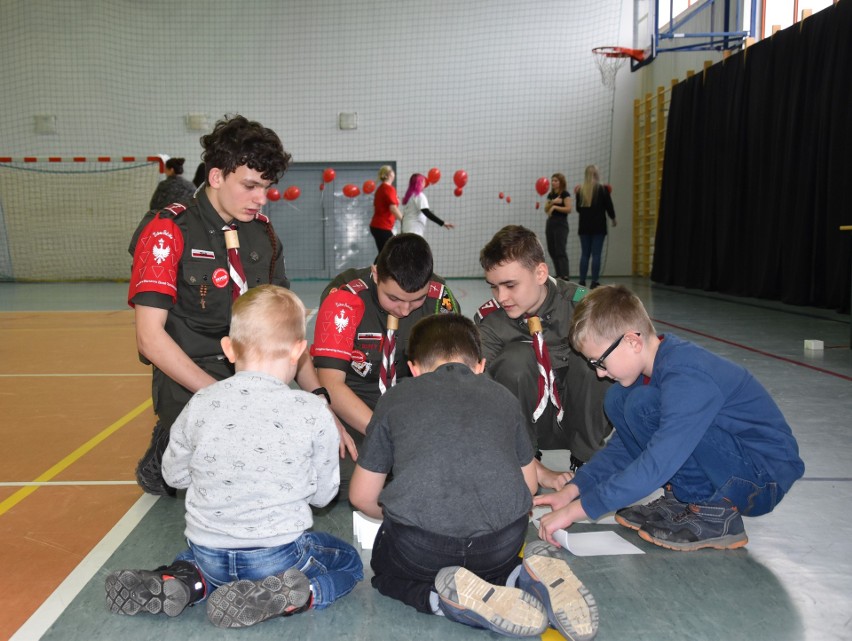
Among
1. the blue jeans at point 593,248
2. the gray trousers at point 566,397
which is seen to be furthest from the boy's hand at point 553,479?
the blue jeans at point 593,248

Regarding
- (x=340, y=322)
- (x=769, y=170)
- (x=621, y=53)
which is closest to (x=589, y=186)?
(x=769, y=170)

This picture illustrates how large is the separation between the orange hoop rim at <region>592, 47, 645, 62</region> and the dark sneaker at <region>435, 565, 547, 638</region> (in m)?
10.7

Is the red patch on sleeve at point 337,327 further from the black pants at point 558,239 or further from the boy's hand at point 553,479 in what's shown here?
the black pants at point 558,239

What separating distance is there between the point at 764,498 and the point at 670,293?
8.70m

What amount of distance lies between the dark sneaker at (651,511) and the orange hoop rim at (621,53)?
9.95 metres

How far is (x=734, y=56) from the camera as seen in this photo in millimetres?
9094

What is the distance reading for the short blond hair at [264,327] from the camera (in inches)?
68.8

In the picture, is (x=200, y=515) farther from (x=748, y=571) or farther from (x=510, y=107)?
(x=510, y=107)

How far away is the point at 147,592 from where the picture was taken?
1.70m

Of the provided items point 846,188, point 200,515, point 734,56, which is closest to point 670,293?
point 734,56

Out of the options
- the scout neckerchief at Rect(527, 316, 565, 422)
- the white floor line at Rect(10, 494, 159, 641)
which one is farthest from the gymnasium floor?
the scout neckerchief at Rect(527, 316, 565, 422)

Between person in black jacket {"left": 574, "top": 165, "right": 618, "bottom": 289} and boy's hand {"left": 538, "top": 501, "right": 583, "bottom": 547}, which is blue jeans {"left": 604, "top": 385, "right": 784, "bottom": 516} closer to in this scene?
boy's hand {"left": 538, "top": 501, "right": 583, "bottom": 547}

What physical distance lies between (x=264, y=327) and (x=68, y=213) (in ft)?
41.4

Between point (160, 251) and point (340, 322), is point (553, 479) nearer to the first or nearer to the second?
point (340, 322)
